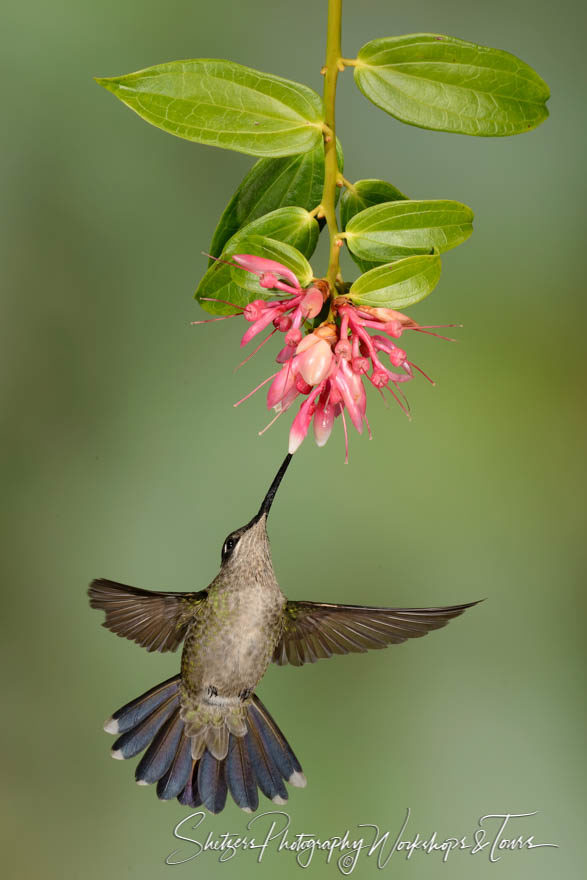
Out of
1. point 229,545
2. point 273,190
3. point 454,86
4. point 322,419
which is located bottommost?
point 229,545

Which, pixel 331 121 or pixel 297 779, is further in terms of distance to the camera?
pixel 297 779

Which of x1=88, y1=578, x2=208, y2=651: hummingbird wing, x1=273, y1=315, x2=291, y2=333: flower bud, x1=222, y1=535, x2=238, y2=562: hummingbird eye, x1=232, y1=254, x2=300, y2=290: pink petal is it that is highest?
x1=232, y1=254, x2=300, y2=290: pink petal

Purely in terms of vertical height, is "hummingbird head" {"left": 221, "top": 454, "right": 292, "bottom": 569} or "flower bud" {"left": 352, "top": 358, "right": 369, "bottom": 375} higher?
"flower bud" {"left": 352, "top": 358, "right": 369, "bottom": 375}

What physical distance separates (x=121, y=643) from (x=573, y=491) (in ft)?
3.56

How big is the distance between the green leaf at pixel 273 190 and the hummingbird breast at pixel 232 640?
1.54 ft

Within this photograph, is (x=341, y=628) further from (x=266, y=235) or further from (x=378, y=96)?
(x=378, y=96)

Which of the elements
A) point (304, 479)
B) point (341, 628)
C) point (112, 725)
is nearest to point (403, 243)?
point (341, 628)

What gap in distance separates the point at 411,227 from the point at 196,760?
82 centimetres

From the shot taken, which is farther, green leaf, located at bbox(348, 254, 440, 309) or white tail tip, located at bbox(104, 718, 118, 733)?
white tail tip, located at bbox(104, 718, 118, 733)

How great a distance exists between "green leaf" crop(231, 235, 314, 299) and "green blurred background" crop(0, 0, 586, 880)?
1007 millimetres

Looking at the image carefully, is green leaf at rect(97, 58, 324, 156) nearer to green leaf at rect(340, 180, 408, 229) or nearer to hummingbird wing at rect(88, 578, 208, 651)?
green leaf at rect(340, 180, 408, 229)

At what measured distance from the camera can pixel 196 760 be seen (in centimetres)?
122

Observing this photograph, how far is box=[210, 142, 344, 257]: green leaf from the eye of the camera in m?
0.91

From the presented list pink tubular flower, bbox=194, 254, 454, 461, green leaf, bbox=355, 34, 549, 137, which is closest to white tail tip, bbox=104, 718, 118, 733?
pink tubular flower, bbox=194, 254, 454, 461
